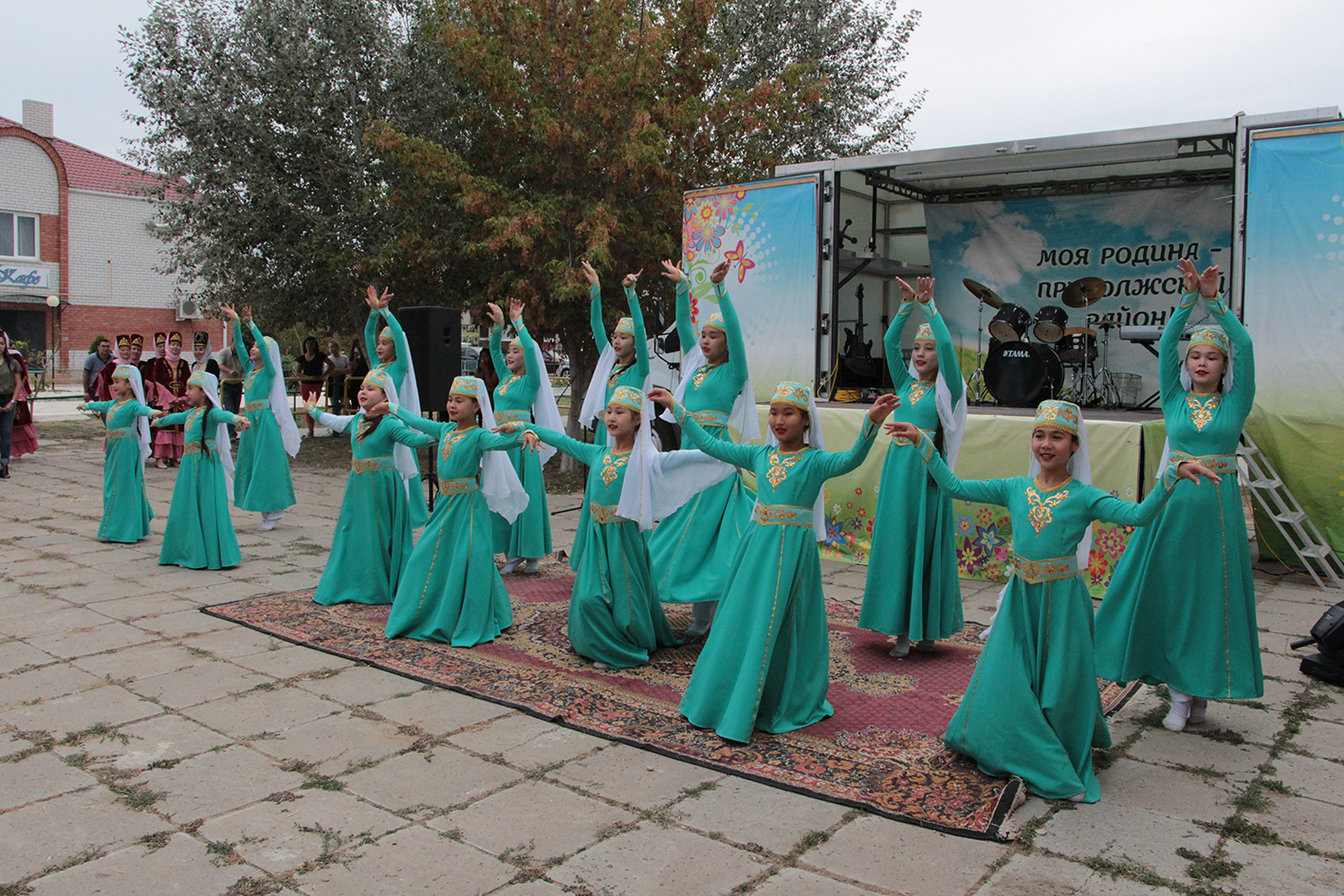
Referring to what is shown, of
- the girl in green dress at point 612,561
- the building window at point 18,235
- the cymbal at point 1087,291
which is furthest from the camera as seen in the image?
the building window at point 18,235

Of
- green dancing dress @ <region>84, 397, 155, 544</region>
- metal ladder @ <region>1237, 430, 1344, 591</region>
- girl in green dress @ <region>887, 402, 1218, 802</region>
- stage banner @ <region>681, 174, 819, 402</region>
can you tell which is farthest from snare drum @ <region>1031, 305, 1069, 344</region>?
green dancing dress @ <region>84, 397, 155, 544</region>

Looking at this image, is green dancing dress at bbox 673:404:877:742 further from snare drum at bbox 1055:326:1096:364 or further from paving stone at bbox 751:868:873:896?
snare drum at bbox 1055:326:1096:364

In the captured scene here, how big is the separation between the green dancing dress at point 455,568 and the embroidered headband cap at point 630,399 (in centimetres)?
89

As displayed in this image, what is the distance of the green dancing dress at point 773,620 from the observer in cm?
411

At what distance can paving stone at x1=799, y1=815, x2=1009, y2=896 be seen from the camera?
119 inches

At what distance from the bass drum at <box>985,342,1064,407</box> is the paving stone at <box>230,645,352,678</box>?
251 inches

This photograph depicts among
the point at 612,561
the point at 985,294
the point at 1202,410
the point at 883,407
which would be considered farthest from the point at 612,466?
the point at 985,294

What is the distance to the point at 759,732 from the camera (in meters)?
4.22

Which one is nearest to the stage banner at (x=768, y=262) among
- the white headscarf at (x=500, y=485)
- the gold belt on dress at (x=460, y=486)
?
the white headscarf at (x=500, y=485)

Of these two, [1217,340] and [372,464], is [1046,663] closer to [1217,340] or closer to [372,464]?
[1217,340]

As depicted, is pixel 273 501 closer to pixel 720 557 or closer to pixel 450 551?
pixel 450 551

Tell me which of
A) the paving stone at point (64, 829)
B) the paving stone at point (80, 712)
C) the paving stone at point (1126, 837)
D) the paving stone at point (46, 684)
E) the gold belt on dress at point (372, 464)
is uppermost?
the gold belt on dress at point (372, 464)

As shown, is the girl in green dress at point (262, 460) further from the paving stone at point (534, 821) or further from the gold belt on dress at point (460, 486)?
the paving stone at point (534, 821)

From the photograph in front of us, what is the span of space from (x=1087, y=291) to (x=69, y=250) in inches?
1110
